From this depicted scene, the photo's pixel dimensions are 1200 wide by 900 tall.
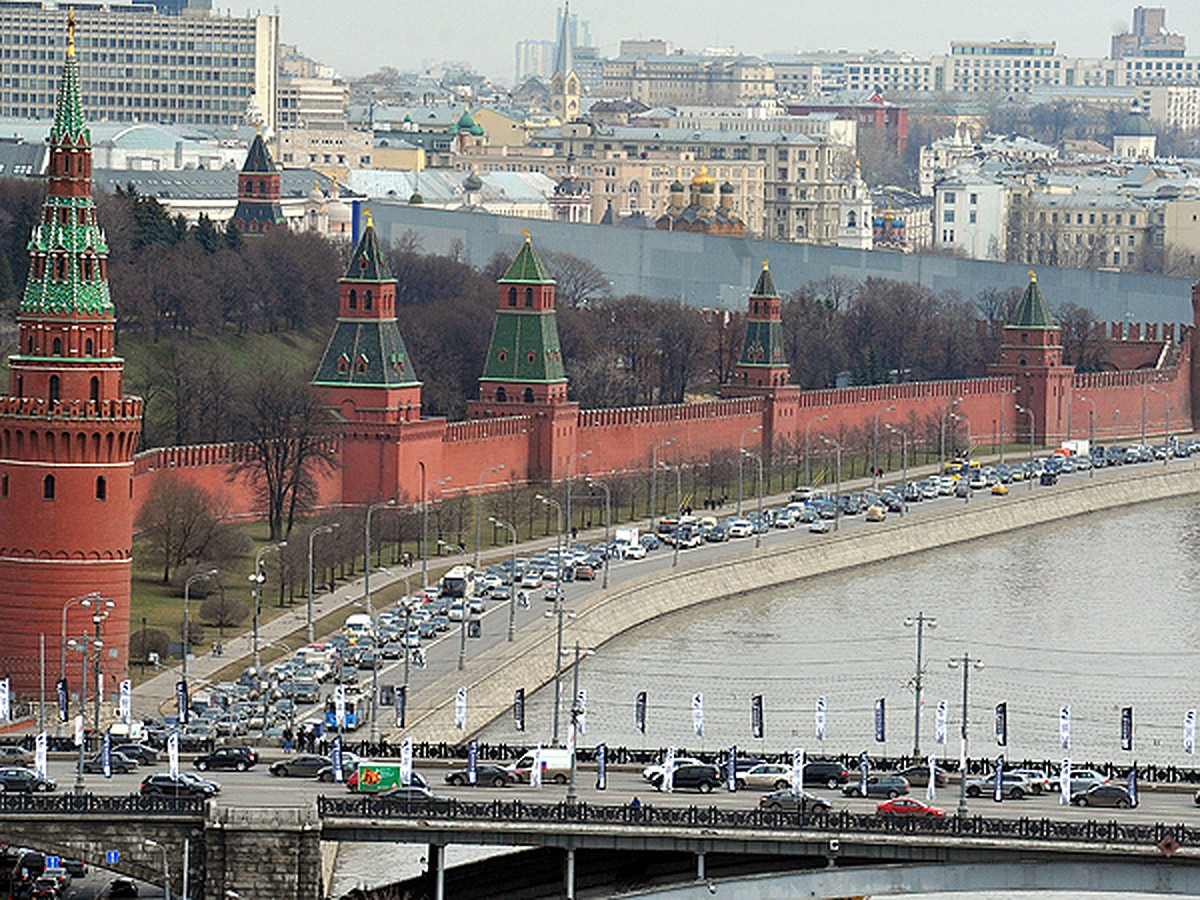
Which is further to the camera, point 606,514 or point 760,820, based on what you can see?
point 606,514

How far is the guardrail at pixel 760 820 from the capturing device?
4628 centimetres

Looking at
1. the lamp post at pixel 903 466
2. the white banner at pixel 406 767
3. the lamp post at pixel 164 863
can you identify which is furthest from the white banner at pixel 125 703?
the lamp post at pixel 903 466

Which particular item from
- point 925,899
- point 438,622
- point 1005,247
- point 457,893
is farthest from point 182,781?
point 1005,247

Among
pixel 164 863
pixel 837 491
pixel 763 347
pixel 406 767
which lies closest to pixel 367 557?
pixel 406 767

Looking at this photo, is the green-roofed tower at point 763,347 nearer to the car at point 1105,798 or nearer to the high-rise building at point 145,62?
the car at point 1105,798

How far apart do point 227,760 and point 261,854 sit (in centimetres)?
424

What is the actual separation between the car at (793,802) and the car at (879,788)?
1.28 metres

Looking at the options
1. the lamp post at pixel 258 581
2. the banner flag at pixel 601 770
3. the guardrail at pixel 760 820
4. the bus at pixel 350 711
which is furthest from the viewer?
the lamp post at pixel 258 581

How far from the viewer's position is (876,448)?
3725 inches

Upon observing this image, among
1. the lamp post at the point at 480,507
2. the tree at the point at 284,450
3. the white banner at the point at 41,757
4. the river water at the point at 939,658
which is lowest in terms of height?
the river water at the point at 939,658

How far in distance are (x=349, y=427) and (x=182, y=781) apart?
34.3 m

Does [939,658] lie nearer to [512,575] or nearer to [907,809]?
Answer: [512,575]

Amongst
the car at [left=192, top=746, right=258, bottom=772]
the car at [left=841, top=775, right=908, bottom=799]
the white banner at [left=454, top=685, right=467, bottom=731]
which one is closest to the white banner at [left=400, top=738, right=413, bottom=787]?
the car at [left=192, top=746, right=258, bottom=772]

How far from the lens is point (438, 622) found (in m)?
67.1
